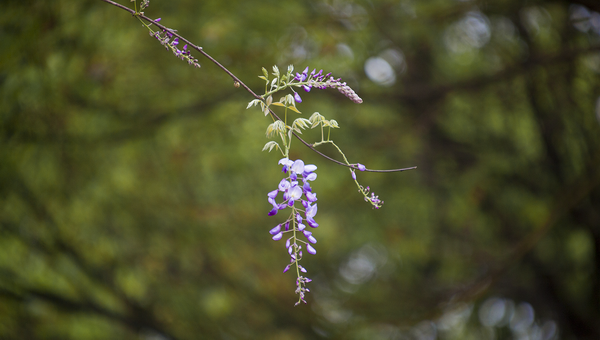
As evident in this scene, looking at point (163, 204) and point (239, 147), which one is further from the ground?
point (239, 147)

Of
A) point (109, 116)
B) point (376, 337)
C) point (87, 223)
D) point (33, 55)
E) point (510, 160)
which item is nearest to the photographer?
point (33, 55)

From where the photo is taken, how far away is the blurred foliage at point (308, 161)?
3.04 m

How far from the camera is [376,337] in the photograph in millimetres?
4145

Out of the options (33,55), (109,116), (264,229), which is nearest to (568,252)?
(264,229)

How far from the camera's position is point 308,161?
3713 millimetres

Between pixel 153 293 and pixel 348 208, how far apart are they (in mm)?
2090

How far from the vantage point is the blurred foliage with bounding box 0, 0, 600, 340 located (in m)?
3.04

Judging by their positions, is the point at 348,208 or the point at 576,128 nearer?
the point at 576,128

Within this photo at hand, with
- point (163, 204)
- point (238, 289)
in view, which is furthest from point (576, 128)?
point (163, 204)

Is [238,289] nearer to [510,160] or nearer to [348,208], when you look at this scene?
[348,208]

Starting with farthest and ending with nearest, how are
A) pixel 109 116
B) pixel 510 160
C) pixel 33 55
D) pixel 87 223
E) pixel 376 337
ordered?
1. pixel 376 337
2. pixel 510 160
3. pixel 87 223
4. pixel 109 116
5. pixel 33 55

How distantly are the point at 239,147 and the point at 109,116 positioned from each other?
3.76ft

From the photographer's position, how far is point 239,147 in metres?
3.85

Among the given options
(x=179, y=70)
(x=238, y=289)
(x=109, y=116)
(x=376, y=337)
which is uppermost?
(x=179, y=70)
